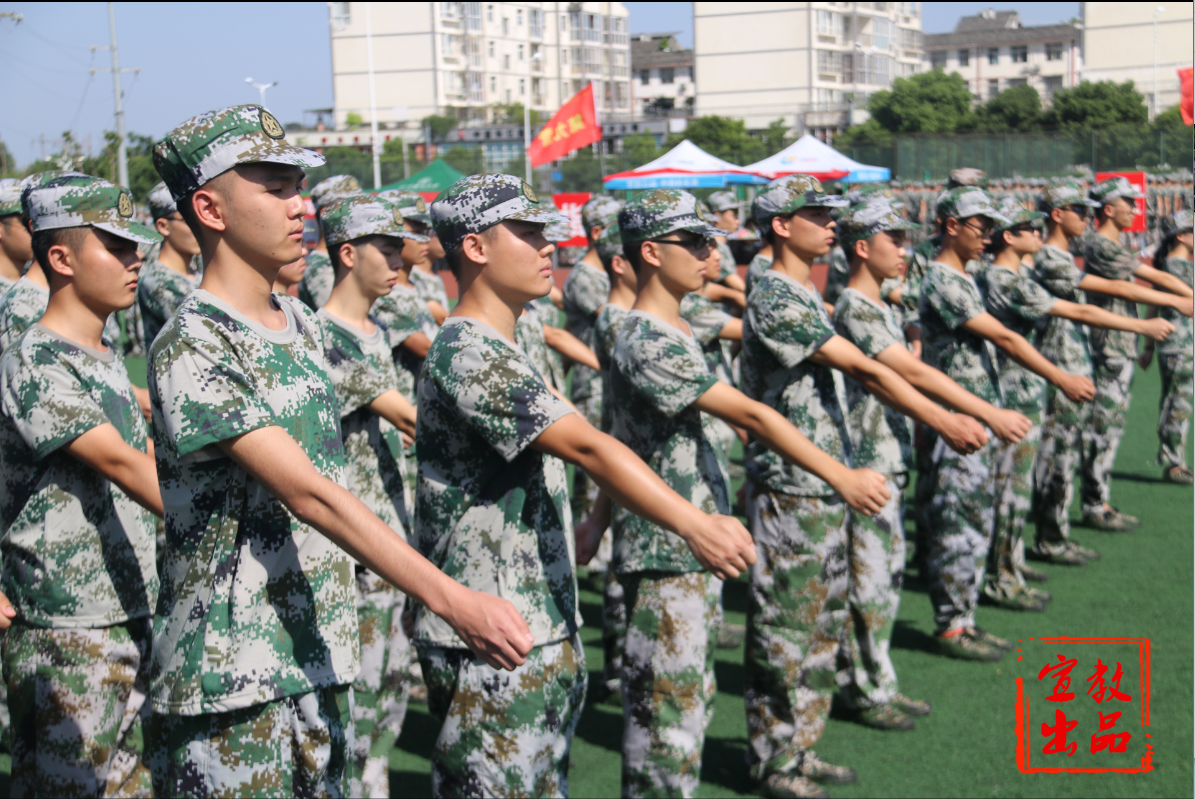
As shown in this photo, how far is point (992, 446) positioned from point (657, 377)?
371cm

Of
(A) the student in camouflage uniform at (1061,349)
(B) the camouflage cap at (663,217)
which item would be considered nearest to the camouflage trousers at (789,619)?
(B) the camouflage cap at (663,217)

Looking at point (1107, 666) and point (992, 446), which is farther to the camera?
point (992, 446)

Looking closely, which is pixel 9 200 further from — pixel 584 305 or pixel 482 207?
pixel 584 305

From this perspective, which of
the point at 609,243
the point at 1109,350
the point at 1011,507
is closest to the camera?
the point at 609,243

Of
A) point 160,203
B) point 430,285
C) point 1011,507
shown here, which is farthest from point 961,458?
point 160,203

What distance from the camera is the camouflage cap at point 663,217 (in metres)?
4.07

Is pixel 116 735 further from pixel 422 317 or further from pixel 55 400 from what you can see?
pixel 422 317

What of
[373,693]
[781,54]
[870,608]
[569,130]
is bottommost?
Result: [870,608]

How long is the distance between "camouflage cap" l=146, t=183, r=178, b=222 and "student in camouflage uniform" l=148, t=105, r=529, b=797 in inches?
125

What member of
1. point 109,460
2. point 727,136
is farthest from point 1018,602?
point 727,136

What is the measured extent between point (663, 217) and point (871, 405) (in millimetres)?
2000

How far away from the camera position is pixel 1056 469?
8562mm

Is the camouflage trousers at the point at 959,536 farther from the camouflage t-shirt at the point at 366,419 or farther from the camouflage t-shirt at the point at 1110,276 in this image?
the camouflage t-shirt at the point at 366,419

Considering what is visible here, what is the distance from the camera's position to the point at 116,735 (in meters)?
3.53
